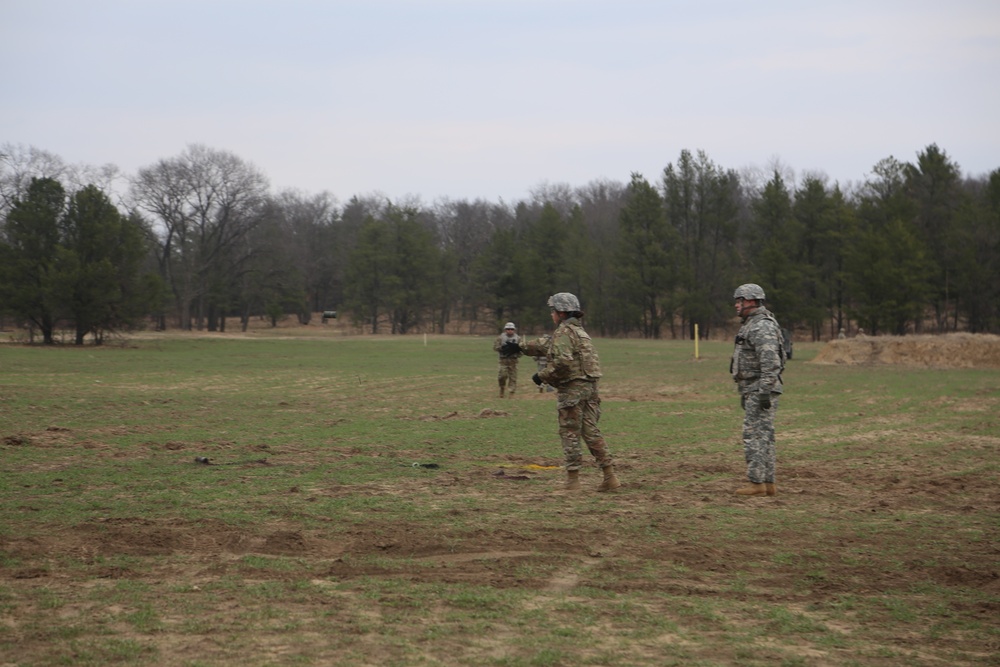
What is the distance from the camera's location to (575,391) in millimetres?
11469

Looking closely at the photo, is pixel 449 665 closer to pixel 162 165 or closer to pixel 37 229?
pixel 37 229

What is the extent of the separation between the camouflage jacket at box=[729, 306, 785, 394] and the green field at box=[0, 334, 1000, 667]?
1265 mm

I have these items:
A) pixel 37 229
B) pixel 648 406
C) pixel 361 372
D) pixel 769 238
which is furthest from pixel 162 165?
pixel 648 406

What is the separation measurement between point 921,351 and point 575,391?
1333 inches

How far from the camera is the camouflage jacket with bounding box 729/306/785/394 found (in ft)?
36.3

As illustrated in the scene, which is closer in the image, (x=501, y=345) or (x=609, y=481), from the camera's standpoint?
(x=609, y=481)

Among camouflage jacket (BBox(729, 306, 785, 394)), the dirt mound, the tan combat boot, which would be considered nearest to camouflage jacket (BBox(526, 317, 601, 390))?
the tan combat boot

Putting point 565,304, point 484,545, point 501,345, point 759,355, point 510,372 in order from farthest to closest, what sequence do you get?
point 510,372, point 501,345, point 565,304, point 759,355, point 484,545

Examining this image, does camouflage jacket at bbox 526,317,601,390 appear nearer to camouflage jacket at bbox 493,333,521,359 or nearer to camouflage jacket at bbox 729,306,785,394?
camouflage jacket at bbox 493,333,521,359

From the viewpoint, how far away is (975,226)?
234 ft

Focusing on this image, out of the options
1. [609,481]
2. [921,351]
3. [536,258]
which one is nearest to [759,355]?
[609,481]

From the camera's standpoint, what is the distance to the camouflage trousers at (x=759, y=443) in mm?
11117

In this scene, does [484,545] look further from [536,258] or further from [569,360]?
[536,258]

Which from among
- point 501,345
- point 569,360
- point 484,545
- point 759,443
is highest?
point 501,345
